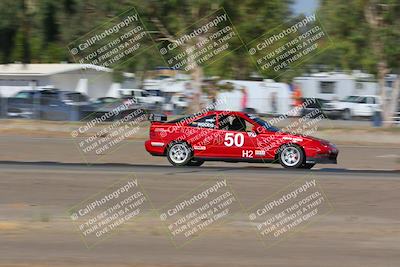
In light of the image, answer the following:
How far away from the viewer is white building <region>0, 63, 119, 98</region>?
48.4 meters

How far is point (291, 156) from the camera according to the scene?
19172mm

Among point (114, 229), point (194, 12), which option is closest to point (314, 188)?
point (114, 229)

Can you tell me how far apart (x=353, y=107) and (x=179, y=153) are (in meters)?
28.4

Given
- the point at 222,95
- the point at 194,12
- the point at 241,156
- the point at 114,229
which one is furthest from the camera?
the point at 222,95

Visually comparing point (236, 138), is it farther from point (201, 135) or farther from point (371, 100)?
point (371, 100)

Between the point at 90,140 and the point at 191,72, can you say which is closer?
the point at 90,140

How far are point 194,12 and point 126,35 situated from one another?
9.53 feet

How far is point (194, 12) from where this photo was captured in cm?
3375

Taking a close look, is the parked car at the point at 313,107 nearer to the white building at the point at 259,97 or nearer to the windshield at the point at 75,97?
the white building at the point at 259,97

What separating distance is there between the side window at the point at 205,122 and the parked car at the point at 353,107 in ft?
88.9

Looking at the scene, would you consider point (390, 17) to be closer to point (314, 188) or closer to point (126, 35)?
point (126, 35)

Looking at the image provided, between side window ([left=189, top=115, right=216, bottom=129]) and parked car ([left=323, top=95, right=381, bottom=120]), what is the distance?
27092 millimetres

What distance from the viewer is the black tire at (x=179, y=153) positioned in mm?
19219

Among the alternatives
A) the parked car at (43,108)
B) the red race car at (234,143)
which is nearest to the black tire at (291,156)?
the red race car at (234,143)
